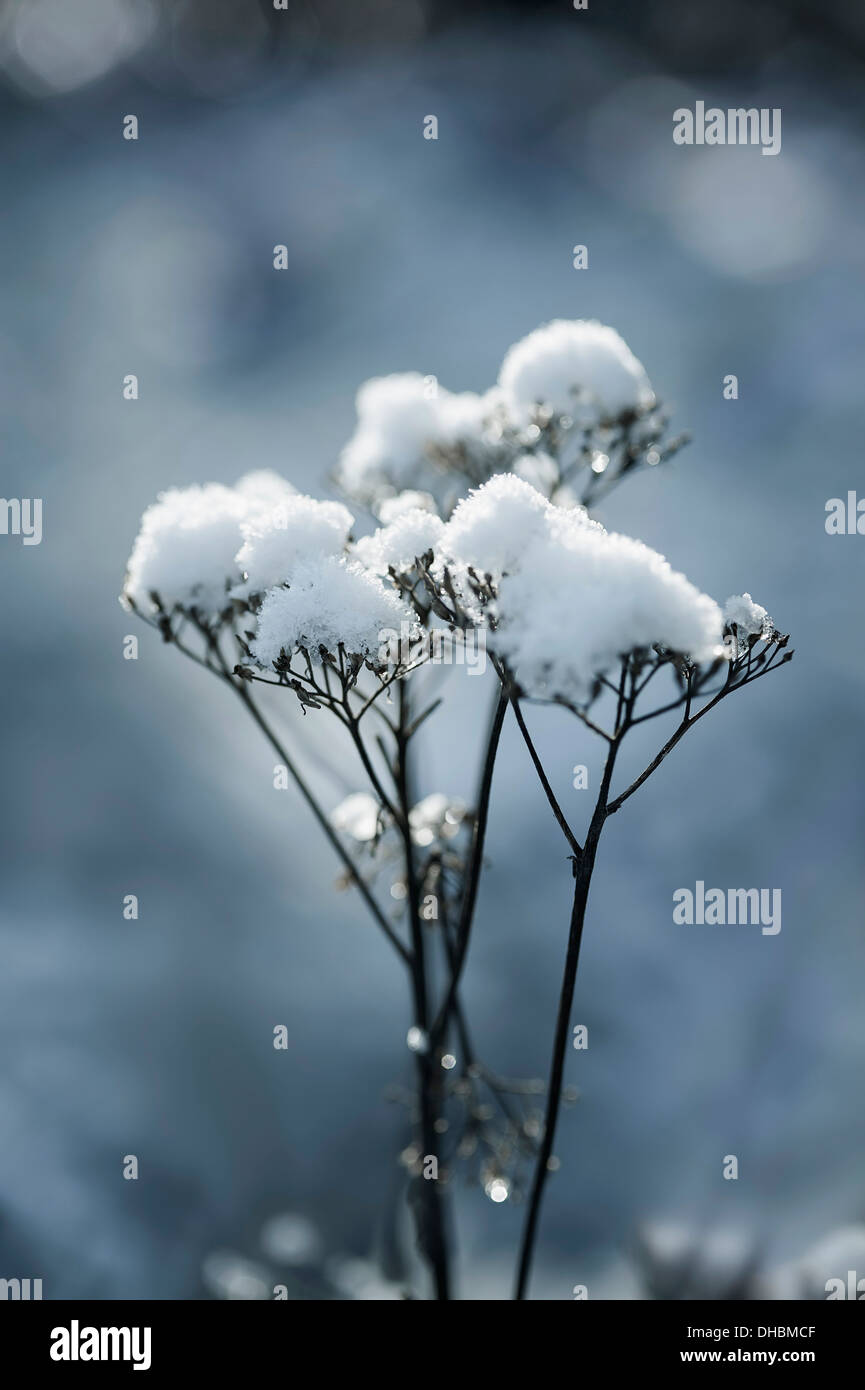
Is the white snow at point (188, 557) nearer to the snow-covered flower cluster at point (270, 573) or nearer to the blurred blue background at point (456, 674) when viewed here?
the snow-covered flower cluster at point (270, 573)

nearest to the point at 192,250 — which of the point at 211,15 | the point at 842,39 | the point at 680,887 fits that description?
the point at 211,15

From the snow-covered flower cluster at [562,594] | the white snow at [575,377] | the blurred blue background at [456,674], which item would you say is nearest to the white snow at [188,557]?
the snow-covered flower cluster at [562,594]
